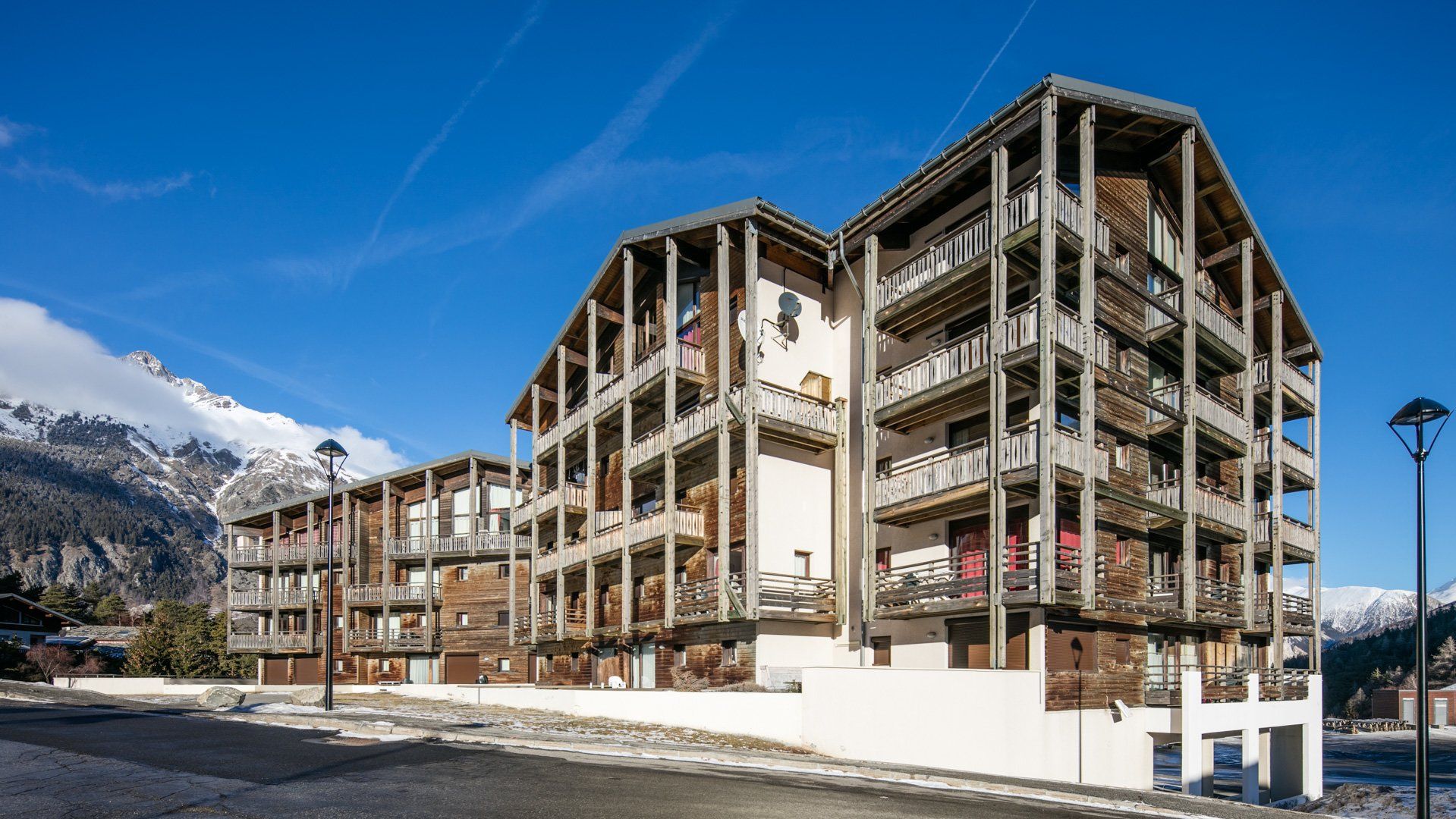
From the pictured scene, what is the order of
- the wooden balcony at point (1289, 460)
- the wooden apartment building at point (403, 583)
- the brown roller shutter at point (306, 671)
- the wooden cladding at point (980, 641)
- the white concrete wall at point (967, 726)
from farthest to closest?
the brown roller shutter at point (306, 671) → the wooden apartment building at point (403, 583) → the wooden balcony at point (1289, 460) → the wooden cladding at point (980, 641) → the white concrete wall at point (967, 726)

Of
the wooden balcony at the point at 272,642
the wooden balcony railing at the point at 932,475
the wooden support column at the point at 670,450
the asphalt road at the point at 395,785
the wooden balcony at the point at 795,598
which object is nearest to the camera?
the asphalt road at the point at 395,785

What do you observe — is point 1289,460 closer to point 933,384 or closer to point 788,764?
point 933,384

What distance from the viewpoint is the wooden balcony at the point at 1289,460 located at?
33.1 meters

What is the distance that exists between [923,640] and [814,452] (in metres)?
7.14

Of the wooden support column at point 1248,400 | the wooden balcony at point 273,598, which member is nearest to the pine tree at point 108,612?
the wooden balcony at point 273,598

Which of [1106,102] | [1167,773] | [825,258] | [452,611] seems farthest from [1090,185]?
[452,611]

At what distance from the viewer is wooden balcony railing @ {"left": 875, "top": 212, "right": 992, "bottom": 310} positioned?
1021 inches

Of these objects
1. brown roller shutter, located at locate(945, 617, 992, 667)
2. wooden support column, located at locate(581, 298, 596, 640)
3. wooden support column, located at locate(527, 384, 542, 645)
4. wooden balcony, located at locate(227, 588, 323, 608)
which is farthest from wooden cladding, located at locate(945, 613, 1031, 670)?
wooden balcony, located at locate(227, 588, 323, 608)

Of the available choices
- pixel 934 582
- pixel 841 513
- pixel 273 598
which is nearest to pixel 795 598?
pixel 841 513

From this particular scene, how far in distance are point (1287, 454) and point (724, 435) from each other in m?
19.4

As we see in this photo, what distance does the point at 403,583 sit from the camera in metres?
55.3

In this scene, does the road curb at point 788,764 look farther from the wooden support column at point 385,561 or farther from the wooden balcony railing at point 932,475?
the wooden support column at point 385,561

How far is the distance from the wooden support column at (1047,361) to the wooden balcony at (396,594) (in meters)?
38.4

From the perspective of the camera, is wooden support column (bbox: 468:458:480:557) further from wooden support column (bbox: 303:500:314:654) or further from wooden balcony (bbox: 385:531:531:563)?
wooden support column (bbox: 303:500:314:654)
